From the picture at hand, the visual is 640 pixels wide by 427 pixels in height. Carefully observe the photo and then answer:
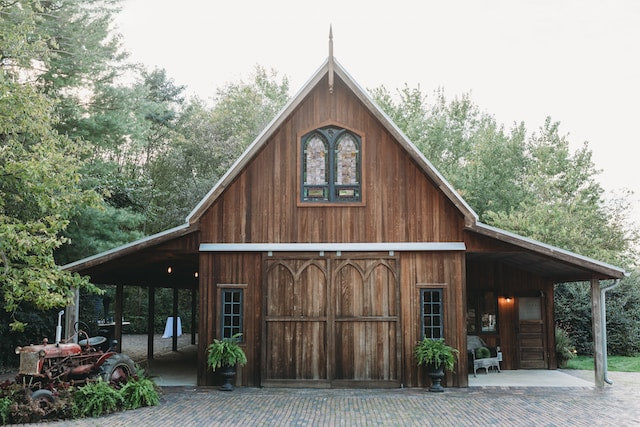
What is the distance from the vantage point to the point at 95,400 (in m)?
9.90

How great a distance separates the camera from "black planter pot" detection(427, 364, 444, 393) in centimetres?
1212

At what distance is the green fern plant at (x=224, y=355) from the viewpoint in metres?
12.1

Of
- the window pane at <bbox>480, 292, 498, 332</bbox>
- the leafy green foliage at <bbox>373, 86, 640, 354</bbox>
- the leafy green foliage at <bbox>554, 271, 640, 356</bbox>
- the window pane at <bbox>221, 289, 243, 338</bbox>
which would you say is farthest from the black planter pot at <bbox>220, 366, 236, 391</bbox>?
the leafy green foliage at <bbox>373, 86, 640, 354</bbox>

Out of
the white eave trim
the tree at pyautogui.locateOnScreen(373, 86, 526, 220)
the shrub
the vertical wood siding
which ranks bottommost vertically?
the shrub

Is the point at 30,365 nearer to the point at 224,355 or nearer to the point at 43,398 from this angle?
the point at 43,398

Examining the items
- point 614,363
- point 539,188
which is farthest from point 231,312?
point 539,188

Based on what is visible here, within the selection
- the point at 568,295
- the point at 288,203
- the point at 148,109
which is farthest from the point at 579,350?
the point at 148,109

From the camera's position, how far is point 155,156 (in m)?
34.7

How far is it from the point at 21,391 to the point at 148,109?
39.7 ft

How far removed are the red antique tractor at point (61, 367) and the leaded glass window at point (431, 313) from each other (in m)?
5.84

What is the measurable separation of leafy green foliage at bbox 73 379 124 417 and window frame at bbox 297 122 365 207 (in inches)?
205

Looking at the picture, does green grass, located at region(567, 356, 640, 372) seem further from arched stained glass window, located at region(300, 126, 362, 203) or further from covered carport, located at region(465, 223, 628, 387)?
arched stained glass window, located at region(300, 126, 362, 203)

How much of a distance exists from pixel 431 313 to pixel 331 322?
208cm

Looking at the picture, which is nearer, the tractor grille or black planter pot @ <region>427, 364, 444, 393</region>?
the tractor grille
